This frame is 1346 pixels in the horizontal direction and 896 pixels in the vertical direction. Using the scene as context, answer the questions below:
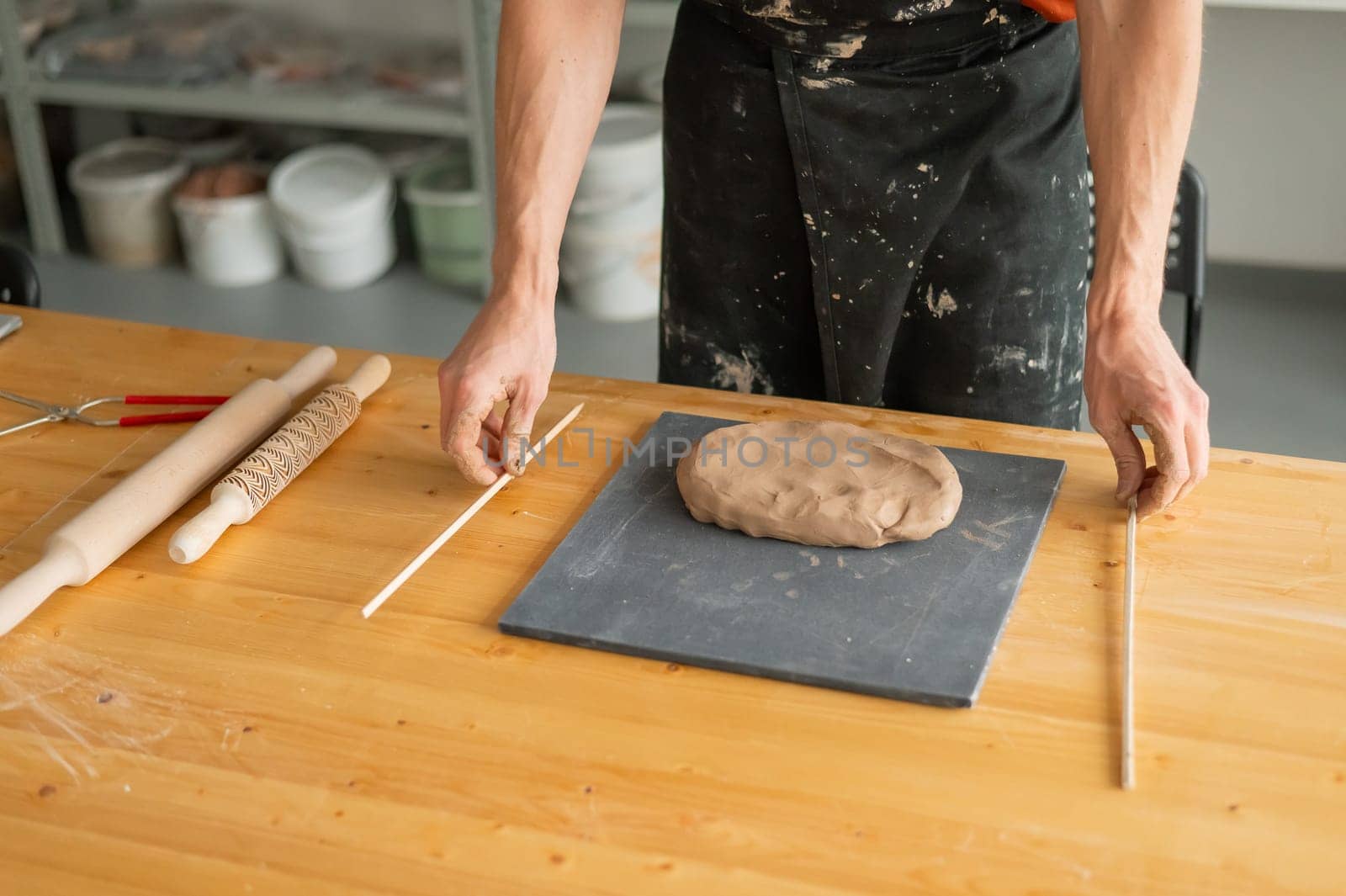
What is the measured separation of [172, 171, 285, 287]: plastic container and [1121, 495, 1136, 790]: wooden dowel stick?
2.78 metres

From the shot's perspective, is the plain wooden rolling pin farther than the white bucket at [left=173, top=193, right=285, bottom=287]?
No

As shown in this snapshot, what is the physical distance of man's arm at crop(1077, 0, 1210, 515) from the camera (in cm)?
106

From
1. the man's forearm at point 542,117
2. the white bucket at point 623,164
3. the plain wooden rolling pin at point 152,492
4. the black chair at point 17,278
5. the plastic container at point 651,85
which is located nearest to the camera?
the plain wooden rolling pin at point 152,492

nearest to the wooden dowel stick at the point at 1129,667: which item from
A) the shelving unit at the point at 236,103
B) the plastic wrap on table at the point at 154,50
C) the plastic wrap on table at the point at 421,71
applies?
the shelving unit at the point at 236,103

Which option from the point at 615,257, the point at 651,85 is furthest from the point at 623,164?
the point at 651,85

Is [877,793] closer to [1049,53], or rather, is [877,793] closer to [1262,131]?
[1049,53]

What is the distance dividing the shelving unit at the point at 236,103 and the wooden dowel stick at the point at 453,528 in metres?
1.94

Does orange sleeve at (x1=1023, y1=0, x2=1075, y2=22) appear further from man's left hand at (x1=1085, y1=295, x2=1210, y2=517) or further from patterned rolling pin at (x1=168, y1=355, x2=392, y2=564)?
patterned rolling pin at (x1=168, y1=355, x2=392, y2=564)

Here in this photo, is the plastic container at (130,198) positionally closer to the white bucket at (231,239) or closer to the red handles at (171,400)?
the white bucket at (231,239)

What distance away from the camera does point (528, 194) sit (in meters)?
1.26

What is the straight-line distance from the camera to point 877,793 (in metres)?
0.82

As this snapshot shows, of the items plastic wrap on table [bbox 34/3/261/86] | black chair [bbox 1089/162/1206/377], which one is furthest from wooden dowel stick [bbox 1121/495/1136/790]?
plastic wrap on table [bbox 34/3/261/86]

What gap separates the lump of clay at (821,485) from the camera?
1.03 metres

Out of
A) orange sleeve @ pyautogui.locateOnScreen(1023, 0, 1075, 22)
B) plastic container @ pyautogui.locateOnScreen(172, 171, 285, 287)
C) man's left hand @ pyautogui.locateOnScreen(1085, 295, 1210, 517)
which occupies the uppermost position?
orange sleeve @ pyautogui.locateOnScreen(1023, 0, 1075, 22)
